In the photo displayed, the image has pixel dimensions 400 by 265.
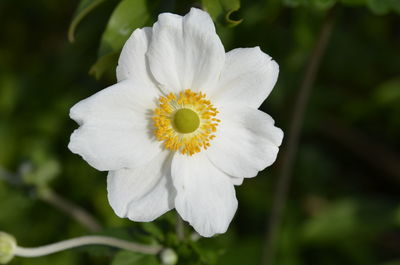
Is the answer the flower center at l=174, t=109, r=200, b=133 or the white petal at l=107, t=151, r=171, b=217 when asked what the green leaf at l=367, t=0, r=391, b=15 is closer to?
the flower center at l=174, t=109, r=200, b=133

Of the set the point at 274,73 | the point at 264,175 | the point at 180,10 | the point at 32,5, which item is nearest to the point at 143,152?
the point at 274,73

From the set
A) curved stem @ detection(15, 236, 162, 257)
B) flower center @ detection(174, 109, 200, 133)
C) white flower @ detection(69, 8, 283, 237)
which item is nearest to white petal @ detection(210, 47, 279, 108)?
white flower @ detection(69, 8, 283, 237)

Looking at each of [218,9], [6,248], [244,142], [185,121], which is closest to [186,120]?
[185,121]

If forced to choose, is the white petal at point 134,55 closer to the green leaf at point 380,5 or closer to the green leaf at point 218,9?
the green leaf at point 218,9

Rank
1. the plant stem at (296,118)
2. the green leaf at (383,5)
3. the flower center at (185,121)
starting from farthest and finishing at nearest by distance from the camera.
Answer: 1. the plant stem at (296,118)
2. the green leaf at (383,5)
3. the flower center at (185,121)

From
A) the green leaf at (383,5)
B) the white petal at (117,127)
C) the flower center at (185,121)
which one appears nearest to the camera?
the white petal at (117,127)

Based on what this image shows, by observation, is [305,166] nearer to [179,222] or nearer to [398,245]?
[398,245]

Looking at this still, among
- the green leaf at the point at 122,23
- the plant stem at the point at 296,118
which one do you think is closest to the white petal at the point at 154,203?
the green leaf at the point at 122,23
